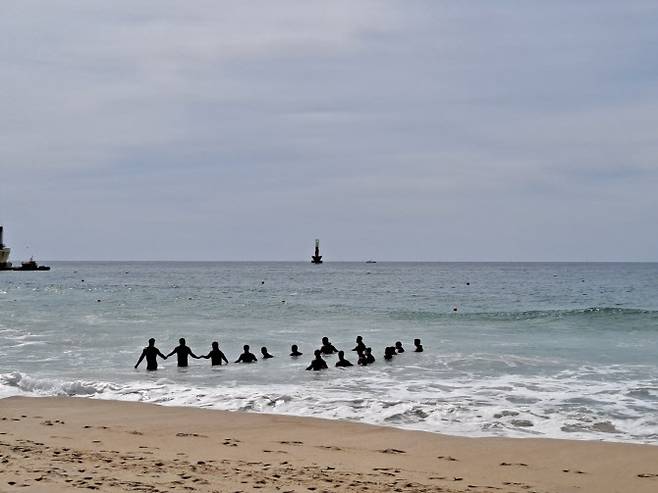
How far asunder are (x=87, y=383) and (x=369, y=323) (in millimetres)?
21733

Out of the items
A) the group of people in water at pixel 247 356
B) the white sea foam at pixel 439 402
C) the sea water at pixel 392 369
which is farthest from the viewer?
the group of people in water at pixel 247 356

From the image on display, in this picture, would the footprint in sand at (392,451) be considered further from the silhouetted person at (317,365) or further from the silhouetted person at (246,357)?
the silhouetted person at (246,357)

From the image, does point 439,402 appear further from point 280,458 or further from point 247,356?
point 247,356

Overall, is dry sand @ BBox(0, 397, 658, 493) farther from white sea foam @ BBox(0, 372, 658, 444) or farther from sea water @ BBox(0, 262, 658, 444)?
sea water @ BBox(0, 262, 658, 444)

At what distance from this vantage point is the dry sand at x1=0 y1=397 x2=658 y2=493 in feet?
26.5

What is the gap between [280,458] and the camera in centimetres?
962

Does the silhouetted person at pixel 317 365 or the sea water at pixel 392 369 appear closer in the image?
the sea water at pixel 392 369

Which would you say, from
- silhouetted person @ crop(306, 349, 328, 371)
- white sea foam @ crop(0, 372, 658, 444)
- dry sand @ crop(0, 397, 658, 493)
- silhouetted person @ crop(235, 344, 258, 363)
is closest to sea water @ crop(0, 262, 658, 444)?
white sea foam @ crop(0, 372, 658, 444)

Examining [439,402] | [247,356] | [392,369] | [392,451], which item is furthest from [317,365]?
[392,451]

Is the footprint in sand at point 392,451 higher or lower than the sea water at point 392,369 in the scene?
higher

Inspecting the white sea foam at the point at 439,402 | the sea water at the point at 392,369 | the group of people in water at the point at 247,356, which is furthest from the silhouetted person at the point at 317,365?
the white sea foam at the point at 439,402

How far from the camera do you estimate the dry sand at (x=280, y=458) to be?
8.07 meters

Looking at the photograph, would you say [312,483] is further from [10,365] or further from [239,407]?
[10,365]

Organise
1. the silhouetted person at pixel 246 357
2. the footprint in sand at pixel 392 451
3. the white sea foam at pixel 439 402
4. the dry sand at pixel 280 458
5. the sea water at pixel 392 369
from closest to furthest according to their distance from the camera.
→ 1. the dry sand at pixel 280 458
2. the footprint in sand at pixel 392 451
3. the white sea foam at pixel 439 402
4. the sea water at pixel 392 369
5. the silhouetted person at pixel 246 357
